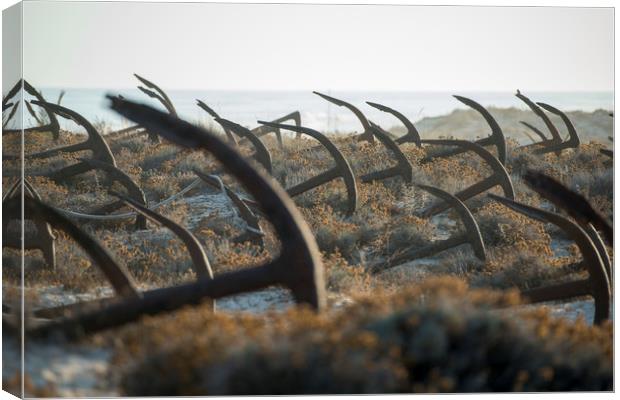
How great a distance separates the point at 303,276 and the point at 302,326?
501mm

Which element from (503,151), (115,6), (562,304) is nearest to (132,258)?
(115,6)

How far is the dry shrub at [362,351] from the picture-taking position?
13.7 feet

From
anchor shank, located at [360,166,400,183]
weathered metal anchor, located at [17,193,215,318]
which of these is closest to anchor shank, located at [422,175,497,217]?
anchor shank, located at [360,166,400,183]

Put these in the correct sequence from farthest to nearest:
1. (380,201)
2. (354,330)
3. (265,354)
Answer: (380,201)
(354,330)
(265,354)

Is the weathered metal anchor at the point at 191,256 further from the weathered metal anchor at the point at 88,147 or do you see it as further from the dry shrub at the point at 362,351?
the weathered metal anchor at the point at 88,147

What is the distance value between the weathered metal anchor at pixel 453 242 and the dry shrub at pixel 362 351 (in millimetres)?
3484

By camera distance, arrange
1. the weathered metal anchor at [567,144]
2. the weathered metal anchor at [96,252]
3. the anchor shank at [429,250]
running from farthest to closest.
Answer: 1. the weathered metal anchor at [567,144]
2. the anchor shank at [429,250]
3. the weathered metal anchor at [96,252]

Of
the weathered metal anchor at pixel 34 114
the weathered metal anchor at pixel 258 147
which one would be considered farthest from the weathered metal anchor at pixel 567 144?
the weathered metal anchor at pixel 34 114

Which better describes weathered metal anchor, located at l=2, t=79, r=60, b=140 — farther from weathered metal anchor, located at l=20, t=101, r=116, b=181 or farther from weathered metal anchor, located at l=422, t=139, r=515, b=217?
weathered metal anchor, located at l=422, t=139, r=515, b=217

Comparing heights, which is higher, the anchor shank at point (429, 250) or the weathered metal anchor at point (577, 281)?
the weathered metal anchor at point (577, 281)

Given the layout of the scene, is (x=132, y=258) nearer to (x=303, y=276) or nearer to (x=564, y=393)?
(x=303, y=276)

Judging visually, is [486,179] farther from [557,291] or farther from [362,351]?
[362,351]

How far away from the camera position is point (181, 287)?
4.66 metres

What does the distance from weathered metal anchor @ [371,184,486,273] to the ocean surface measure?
4.46 feet
